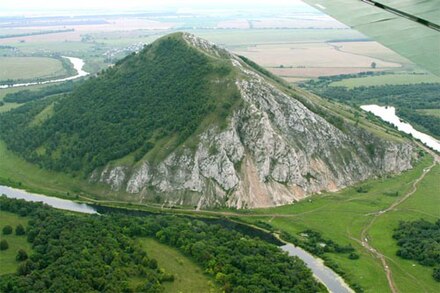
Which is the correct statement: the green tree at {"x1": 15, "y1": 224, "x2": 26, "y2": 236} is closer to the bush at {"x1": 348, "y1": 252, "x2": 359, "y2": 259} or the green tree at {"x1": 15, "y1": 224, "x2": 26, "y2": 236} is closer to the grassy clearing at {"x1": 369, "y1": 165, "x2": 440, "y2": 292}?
the bush at {"x1": 348, "y1": 252, "x2": 359, "y2": 259}

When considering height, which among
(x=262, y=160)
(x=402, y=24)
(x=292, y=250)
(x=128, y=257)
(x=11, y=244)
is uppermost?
(x=402, y=24)

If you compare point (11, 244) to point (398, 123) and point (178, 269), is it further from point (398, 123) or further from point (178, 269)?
point (398, 123)

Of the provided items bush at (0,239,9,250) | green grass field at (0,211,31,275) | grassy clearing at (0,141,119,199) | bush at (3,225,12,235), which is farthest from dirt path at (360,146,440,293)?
bush at (3,225,12,235)

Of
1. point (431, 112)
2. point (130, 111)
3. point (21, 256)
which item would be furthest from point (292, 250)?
point (431, 112)

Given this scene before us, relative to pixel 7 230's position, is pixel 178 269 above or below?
below

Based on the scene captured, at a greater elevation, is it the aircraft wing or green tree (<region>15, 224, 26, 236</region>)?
the aircraft wing
